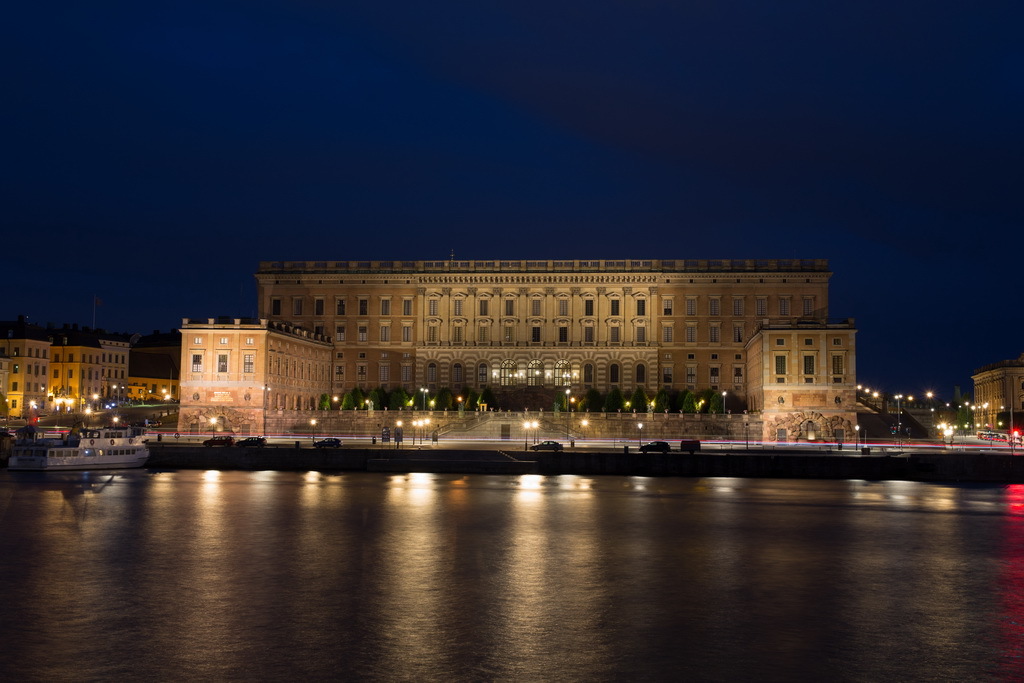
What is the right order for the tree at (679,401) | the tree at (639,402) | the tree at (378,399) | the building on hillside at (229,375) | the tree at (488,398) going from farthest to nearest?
the tree at (488,398), the tree at (679,401), the tree at (378,399), the tree at (639,402), the building on hillside at (229,375)

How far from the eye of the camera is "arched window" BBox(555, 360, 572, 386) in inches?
4493

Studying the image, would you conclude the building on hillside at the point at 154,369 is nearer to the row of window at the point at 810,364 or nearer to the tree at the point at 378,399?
the tree at the point at 378,399

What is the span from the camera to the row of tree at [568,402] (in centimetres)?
9606

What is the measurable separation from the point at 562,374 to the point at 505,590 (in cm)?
9193

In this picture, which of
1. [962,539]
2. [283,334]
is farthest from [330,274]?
[962,539]

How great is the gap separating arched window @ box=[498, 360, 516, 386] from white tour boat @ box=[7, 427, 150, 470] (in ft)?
178

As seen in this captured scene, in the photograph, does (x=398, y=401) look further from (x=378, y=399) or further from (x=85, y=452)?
(x=85, y=452)

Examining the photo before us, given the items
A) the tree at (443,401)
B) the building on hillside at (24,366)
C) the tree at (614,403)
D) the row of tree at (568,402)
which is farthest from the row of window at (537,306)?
the building on hillside at (24,366)

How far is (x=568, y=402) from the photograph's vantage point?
102m

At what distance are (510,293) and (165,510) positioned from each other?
261 ft

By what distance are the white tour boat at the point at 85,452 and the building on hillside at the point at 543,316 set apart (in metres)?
51.4

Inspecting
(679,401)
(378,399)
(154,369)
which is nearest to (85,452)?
(378,399)

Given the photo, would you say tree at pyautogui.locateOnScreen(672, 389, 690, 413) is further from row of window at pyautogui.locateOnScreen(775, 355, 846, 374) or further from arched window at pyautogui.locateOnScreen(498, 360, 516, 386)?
arched window at pyautogui.locateOnScreen(498, 360, 516, 386)

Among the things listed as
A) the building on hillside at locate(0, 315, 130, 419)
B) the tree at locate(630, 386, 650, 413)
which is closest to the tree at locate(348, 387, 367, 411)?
the tree at locate(630, 386, 650, 413)
